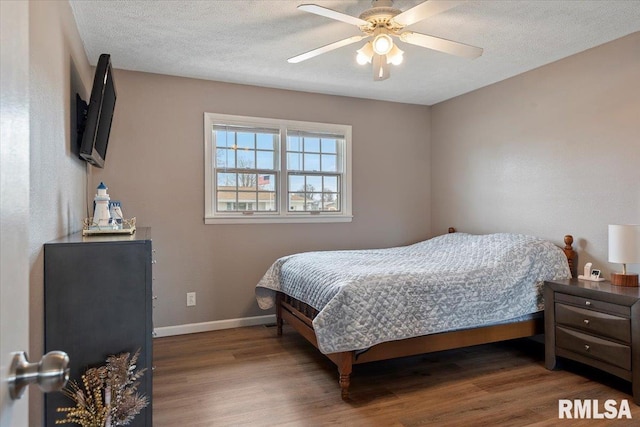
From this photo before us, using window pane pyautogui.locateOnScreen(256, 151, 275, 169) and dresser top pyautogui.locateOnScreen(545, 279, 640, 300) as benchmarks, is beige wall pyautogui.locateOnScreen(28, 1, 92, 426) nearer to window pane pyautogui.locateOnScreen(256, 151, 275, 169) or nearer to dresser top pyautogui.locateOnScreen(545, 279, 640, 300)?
window pane pyautogui.locateOnScreen(256, 151, 275, 169)

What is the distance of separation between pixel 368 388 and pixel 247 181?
2420mm

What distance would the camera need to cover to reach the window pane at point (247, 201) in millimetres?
4215

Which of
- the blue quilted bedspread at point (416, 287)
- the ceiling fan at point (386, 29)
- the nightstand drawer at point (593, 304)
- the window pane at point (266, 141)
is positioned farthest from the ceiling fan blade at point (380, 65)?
the nightstand drawer at point (593, 304)

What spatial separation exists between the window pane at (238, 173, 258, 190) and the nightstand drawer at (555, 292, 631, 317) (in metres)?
2.96

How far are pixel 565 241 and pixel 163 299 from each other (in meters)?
3.66

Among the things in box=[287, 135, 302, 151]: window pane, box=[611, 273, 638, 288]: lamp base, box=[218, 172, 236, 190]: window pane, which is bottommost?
box=[611, 273, 638, 288]: lamp base

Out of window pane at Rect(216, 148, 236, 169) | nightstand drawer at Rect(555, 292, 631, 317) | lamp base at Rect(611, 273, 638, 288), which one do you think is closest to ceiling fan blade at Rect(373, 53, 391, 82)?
window pane at Rect(216, 148, 236, 169)

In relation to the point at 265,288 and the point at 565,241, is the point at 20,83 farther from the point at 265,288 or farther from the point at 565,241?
the point at 565,241

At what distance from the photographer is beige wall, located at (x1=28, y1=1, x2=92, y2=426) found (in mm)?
1517

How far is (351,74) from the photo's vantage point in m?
3.84

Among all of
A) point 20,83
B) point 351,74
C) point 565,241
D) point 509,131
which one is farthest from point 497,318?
point 20,83

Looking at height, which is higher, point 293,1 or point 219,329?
point 293,1

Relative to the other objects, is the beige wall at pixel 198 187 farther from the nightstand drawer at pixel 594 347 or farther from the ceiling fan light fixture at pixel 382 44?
the nightstand drawer at pixel 594 347

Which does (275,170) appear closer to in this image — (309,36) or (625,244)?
(309,36)
